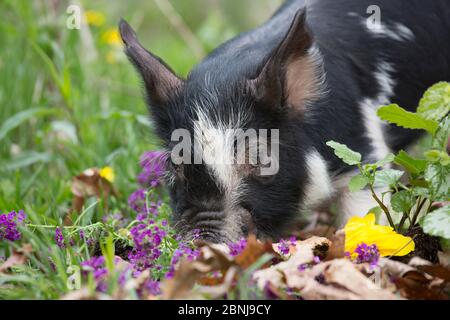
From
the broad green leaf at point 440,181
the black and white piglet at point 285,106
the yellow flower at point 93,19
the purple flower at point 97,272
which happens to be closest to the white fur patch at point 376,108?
the black and white piglet at point 285,106

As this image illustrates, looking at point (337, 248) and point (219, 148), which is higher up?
point (219, 148)

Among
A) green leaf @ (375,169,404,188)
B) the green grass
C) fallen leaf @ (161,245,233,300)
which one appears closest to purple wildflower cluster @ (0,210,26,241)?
the green grass

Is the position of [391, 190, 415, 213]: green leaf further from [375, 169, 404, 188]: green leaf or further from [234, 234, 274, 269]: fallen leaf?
[234, 234, 274, 269]: fallen leaf

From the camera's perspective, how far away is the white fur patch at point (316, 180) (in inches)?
123

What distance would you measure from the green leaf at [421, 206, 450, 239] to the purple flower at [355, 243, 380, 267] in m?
0.19

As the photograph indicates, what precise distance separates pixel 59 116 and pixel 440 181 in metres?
2.98

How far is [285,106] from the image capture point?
9.87 ft

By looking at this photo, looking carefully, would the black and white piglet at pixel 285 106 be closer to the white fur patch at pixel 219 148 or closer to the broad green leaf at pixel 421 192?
the white fur patch at pixel 219 148

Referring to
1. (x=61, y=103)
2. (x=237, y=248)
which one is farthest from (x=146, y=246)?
(x=61, y=103)

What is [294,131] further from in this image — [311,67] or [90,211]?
[90,211]

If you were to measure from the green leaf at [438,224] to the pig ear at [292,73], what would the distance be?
79 centimetres

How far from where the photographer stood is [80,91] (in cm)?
518

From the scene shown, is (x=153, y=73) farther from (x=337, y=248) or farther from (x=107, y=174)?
(x=337, y=248)
